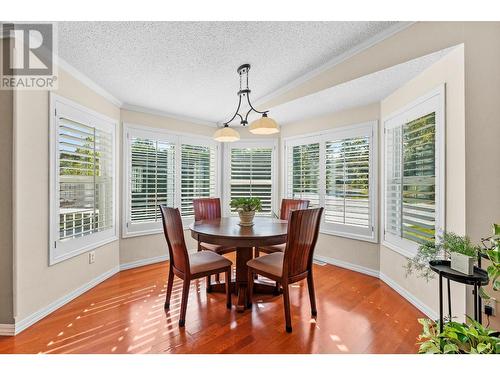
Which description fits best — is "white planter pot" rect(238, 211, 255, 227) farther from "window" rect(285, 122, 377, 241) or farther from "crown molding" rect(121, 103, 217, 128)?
"crown molding" rect(121, 103, 217, 128)

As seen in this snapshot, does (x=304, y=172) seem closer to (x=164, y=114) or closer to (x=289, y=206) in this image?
(x=289, y=206)

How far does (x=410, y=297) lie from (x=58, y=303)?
11.6 feet

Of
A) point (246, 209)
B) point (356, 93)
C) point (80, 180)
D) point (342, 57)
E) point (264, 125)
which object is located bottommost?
point (246, 209)

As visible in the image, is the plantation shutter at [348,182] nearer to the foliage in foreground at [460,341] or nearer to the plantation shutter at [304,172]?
the plantation shutter at [304,172]

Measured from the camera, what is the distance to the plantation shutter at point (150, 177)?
11.6 ft

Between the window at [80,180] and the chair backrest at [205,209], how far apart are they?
1.13 metres

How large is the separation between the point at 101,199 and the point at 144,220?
741 millimetres

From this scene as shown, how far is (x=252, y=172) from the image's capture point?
4.39 metres

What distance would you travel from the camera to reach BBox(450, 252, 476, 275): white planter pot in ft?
4.36

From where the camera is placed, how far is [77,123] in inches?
104

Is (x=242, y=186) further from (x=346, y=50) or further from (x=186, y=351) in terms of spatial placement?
(x=186, y=351)

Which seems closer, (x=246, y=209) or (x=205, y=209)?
(x=246, y=209)

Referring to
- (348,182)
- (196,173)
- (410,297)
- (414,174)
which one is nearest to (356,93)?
(414,174)

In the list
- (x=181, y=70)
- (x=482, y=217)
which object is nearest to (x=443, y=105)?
(x=482, y=217)
